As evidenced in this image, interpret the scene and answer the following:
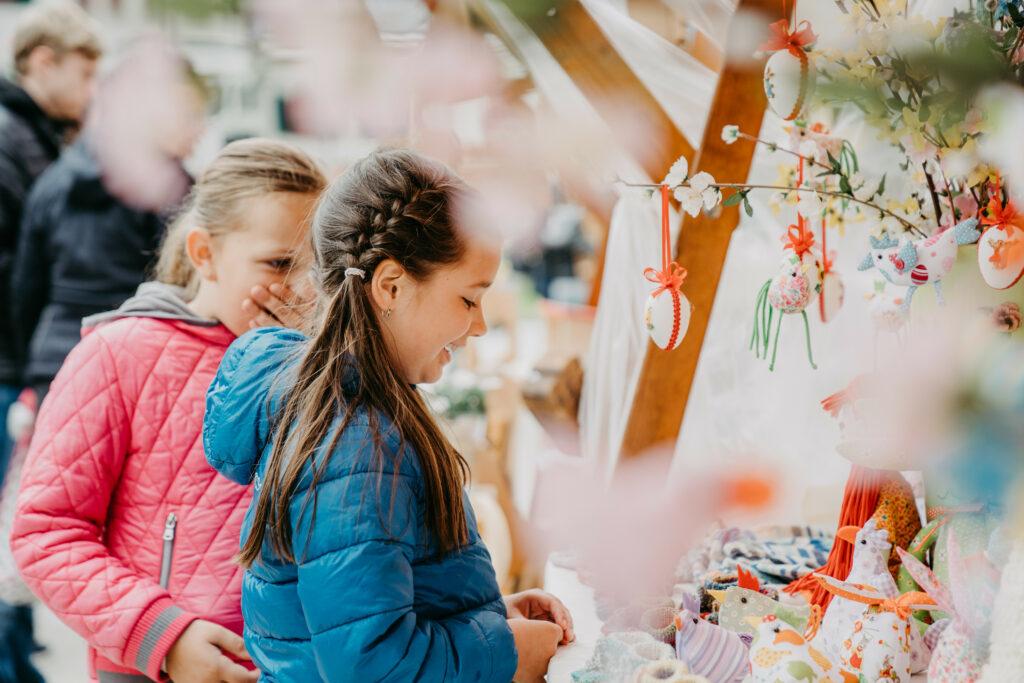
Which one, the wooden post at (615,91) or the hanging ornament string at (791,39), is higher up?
the wooden post at (615,91)

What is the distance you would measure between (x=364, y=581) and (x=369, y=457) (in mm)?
112

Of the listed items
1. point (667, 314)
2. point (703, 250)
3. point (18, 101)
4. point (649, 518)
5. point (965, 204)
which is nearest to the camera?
point (965, 204)

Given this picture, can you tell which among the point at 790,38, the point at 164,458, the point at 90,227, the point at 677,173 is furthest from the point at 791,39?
the point at 90,227

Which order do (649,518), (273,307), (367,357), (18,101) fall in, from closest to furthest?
(367,357)
(273,307)
(649,518)
(18,101)

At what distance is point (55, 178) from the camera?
2.22 m

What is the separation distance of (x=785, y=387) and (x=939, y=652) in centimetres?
96

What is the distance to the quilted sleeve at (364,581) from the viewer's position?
765 millimetres

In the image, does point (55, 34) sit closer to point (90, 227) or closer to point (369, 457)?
point (90, 227)

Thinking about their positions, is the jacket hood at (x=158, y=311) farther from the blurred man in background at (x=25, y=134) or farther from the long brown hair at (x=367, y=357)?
the blurred man in background at (x=25, y=134)

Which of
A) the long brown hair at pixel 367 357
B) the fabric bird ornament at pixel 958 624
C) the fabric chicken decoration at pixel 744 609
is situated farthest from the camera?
the fabric chicken decoration at pixel 744 609

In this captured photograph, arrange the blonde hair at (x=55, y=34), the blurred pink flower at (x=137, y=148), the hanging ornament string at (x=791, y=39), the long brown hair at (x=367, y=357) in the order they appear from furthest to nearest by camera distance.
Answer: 1. the blonde hair at (x=55, y=34)
2. the blurred pink flower at (x=137, y=148)
3. the hanging ornament string at (x=791, y=39)
4. the long brown hair at (x=367, y=357)

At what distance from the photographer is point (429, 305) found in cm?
90

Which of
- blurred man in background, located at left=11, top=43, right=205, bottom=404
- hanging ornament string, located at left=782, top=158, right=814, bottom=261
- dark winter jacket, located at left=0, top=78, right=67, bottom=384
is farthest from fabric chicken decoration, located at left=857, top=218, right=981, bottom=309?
dark winter jacket, located at left=0, top=78, right=67, bottom=384

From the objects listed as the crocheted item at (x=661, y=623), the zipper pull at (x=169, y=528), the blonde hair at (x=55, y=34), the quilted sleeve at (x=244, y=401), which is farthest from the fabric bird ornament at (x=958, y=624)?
the blonde hair at (x=55, y=34)
